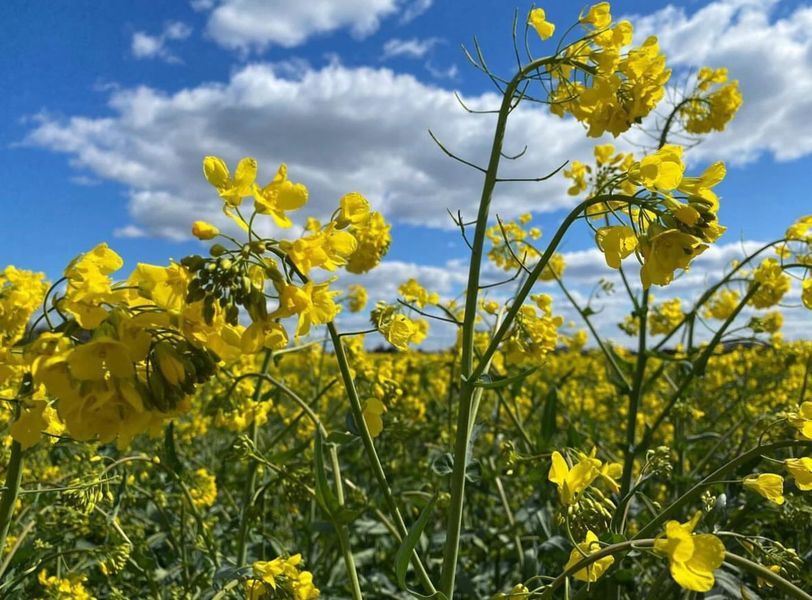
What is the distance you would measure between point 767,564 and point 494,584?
6.85 ft

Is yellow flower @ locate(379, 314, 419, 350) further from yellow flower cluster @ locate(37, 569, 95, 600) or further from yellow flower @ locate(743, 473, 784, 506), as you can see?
yellow flower cluster @ locate(37, 569, 95, 600)

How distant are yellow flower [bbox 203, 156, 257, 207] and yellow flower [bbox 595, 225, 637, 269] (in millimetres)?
847

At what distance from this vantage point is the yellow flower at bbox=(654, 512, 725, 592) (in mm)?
1222

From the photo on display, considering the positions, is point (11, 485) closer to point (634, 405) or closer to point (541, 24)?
point (541, 24)

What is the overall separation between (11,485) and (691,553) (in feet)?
5.66

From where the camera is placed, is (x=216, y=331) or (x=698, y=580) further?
(x=216, y=331)

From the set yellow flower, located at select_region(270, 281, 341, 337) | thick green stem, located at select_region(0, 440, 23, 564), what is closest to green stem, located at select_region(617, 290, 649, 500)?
yellow flower, located at select_region(270, 281, 341, 337)

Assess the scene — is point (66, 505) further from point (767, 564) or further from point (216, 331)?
point (767, 564)

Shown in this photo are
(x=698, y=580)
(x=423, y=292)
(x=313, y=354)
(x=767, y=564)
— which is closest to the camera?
(x=698, y=580)

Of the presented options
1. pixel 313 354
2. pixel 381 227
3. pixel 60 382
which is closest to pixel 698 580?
pixel 60 382

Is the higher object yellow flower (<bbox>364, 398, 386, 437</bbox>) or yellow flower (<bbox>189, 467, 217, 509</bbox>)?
yellow flower (<bbox>364, 398, 386, 437</bbox>)

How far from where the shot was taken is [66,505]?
2365 millimetres

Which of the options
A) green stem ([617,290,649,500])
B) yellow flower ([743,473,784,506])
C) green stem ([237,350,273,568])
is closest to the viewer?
yellow flower ([743,473,784,506])

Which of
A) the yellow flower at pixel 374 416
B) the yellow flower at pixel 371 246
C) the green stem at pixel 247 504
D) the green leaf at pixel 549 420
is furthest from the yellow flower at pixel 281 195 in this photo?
the yellow flower at pixel 371 246
